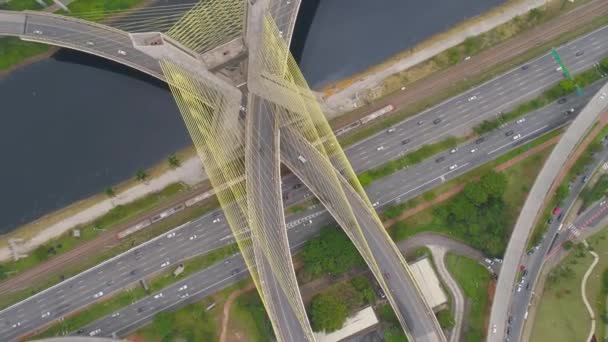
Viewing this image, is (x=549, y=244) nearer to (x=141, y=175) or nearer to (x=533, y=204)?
(x=533, y=204)

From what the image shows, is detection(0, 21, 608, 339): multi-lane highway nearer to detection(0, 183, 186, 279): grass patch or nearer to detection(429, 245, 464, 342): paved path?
detection(0, 183, 186, 279): grass patch

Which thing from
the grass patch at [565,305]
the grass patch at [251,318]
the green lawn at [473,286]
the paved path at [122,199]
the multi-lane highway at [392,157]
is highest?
the paved path at [122,199]

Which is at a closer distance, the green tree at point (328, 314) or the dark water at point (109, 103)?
the green tree at point (328, 314)

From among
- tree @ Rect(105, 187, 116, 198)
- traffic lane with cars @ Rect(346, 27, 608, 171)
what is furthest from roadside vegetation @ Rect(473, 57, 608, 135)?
tree @ Rect(105, 187, 116, 198)

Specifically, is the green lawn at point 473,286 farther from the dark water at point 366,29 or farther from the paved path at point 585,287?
the dark water at point 366,29

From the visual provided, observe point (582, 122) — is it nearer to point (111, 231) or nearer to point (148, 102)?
point (148, 102)

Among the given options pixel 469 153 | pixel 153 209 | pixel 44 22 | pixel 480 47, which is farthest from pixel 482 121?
pixel 44 22

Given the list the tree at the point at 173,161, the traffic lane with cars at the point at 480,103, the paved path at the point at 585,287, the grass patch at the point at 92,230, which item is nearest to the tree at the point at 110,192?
the grass patch at the point at 92,230
